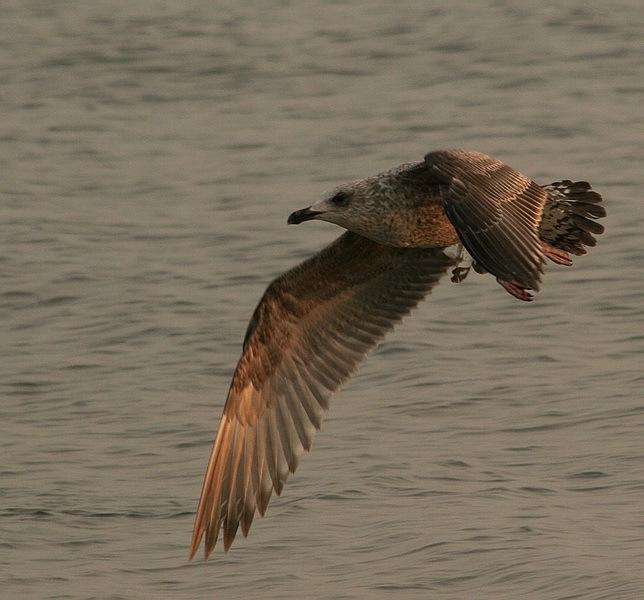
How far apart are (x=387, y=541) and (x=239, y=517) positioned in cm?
67

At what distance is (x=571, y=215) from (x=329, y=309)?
123cm

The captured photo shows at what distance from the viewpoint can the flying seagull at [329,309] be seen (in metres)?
6.94

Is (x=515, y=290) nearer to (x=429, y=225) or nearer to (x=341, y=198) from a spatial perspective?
(x=429, y=225)

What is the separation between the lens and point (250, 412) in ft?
25.0

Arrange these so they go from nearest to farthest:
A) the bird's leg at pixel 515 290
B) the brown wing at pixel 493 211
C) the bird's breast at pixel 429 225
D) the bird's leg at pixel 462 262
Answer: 1. the brown wing at pixel 493 211
2. the bird's leg at pixel 515 290
3. the bird's breast at pixel 429 225
4. the bird's leg at pixel 462 262

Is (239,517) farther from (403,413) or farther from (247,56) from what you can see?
(247,56)

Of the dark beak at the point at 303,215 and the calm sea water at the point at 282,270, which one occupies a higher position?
the dark beak at the point at 303,215

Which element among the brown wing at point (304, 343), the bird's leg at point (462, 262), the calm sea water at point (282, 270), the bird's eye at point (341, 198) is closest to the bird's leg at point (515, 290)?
the bird's leg at point (462, 262)

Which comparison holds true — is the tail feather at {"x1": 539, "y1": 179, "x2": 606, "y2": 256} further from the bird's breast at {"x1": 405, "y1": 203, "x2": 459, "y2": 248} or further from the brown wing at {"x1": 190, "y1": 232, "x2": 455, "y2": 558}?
the brown wing at {"x1": 190, "y1": 232, "x2": 455, "y2": 558}

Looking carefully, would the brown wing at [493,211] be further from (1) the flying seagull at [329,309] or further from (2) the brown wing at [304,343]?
(2) the brown wing at [304,343]

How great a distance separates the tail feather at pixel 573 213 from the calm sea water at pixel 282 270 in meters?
1.16

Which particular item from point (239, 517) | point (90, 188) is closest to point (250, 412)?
point (239, 517)

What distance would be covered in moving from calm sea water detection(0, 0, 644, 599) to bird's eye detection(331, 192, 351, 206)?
1377 mm

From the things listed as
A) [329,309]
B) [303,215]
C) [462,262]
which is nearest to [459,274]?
[462,262]
